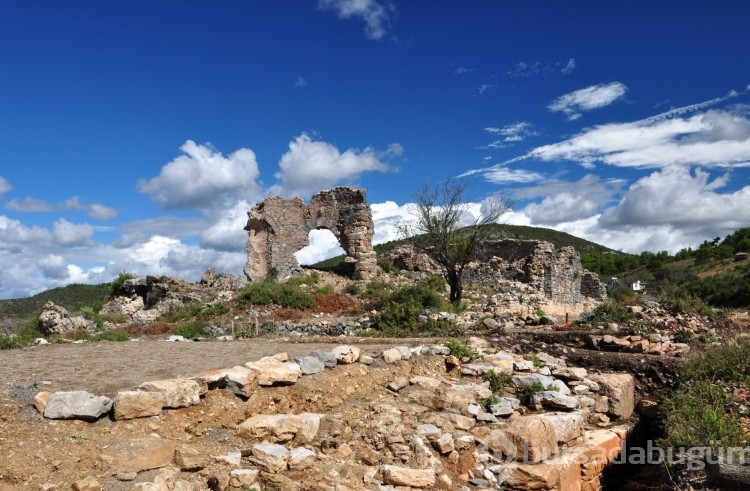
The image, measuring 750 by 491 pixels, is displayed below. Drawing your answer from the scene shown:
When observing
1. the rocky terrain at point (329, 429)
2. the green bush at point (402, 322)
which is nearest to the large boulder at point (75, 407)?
the rocky terrain at point (329, 429)

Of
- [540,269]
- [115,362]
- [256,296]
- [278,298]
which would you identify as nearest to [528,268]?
[540,269]

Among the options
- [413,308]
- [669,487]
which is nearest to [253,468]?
[669,487]

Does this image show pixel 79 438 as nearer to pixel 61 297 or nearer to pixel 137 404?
pixel 137 404

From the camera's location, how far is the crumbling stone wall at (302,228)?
2422 centimetres

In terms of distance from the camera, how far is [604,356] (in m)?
9.17

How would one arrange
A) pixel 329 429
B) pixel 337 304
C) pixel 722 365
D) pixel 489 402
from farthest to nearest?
1. pixel 337 304
2. pixel 722 365
3. pixel 489 402
4. pixel 329 429

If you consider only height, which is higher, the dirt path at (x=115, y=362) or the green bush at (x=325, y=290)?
the green bush at (x=325, y=290)

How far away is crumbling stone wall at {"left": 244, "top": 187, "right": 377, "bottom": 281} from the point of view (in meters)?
24.2

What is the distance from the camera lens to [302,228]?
2517cm

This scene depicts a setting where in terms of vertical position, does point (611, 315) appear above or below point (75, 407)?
above

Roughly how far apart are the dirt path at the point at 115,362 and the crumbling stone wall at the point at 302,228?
14.1 meters

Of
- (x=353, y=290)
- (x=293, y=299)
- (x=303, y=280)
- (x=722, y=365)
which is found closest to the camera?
(x=722, y=365)

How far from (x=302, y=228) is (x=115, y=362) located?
18.2m

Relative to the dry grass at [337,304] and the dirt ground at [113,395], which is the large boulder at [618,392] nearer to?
the dirt ground at [113,395]
